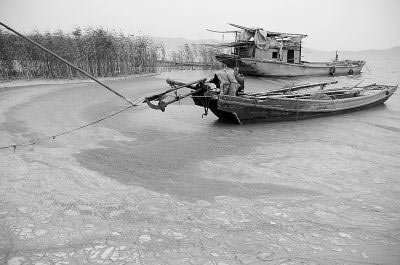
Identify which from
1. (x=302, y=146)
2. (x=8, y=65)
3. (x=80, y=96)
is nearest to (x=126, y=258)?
(x=302, y=146)

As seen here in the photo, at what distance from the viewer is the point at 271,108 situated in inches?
444

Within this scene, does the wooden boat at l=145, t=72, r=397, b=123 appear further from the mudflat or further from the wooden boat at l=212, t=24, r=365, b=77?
the wooden boat at l=212, t=24, r=365, b=77

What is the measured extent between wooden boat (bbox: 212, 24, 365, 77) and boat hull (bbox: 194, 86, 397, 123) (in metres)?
12.0

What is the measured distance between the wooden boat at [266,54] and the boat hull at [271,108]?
12.0 metres

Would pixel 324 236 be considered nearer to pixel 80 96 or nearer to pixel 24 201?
pixel 24 201

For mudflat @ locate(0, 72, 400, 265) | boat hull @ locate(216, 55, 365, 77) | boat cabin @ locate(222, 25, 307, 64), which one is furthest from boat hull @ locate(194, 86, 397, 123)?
boat cabin @ locate(222, 25, 307, 64)

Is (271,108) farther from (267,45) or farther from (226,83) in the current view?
(267,45)

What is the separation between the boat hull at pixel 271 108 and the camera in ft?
34.7

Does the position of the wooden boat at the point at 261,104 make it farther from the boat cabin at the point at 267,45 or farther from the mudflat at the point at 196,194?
the boat cabin at the point at 267,45

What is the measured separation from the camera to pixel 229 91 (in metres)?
10.6

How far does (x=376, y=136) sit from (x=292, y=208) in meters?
7.02

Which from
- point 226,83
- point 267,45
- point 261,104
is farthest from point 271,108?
point 267,45

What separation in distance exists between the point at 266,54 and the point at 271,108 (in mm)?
15311

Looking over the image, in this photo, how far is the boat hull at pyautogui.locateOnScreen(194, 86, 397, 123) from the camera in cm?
1056
